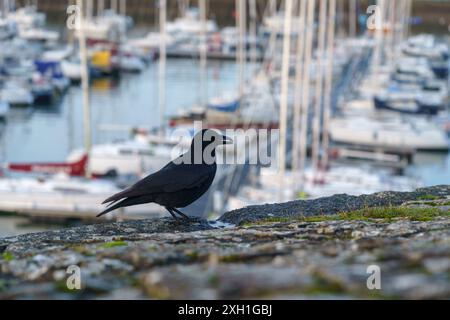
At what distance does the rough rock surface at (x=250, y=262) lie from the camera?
18.7 ft

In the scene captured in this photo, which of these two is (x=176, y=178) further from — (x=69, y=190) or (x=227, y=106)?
(x=227, y=106)

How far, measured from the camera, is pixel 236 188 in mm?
34750


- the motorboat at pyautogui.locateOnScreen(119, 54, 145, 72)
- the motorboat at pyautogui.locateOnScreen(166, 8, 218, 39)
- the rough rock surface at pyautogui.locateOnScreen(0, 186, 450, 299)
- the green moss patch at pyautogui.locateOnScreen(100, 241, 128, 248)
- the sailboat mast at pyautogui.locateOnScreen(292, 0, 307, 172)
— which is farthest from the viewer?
the motorboat at pyautogui.locateOnScreen(166, 8, 218, 39)

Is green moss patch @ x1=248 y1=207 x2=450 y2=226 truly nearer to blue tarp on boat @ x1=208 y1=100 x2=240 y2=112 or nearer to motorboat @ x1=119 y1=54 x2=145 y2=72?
blue tarp on boat @ x1=208 y1=100 x2=240 y2=112

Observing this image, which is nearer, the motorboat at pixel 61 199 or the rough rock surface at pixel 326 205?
the rough rock surface at pixel 326 205

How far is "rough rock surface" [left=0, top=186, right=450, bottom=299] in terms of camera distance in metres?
5.71

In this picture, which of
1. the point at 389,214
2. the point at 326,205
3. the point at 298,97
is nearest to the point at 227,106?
the point at 298,97

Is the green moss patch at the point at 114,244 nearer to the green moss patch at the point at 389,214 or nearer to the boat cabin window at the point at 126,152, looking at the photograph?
the green moss patch at the point at 389,214

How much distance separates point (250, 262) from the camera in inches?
253

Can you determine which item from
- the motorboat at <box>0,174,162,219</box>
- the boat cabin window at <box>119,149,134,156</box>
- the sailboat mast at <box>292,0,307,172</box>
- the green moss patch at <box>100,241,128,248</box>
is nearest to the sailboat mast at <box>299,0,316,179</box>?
the sailboat mast at <box>292,0,307,172</box>

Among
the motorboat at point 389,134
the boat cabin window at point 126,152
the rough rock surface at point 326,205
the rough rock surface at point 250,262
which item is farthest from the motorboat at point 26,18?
the rough rock surface at point 250,262

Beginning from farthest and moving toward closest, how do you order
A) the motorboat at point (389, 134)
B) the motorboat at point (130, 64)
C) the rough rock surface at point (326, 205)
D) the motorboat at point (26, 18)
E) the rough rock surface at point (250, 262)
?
the motorboat at point (26, 18) → the motorboat at point (130, 64) → the motorboat at point (389, 134) → the rough rock surface at point (326, 205) → the rough rock surface at point (250, 262)

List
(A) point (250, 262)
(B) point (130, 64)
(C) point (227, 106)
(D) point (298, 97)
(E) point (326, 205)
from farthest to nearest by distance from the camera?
1. (B) point (130, 64)
2. (C) point (227, 106)
3. (D) point (298, 97)
4. (E) point (326, 205)
5. (A) point (250, 262)
